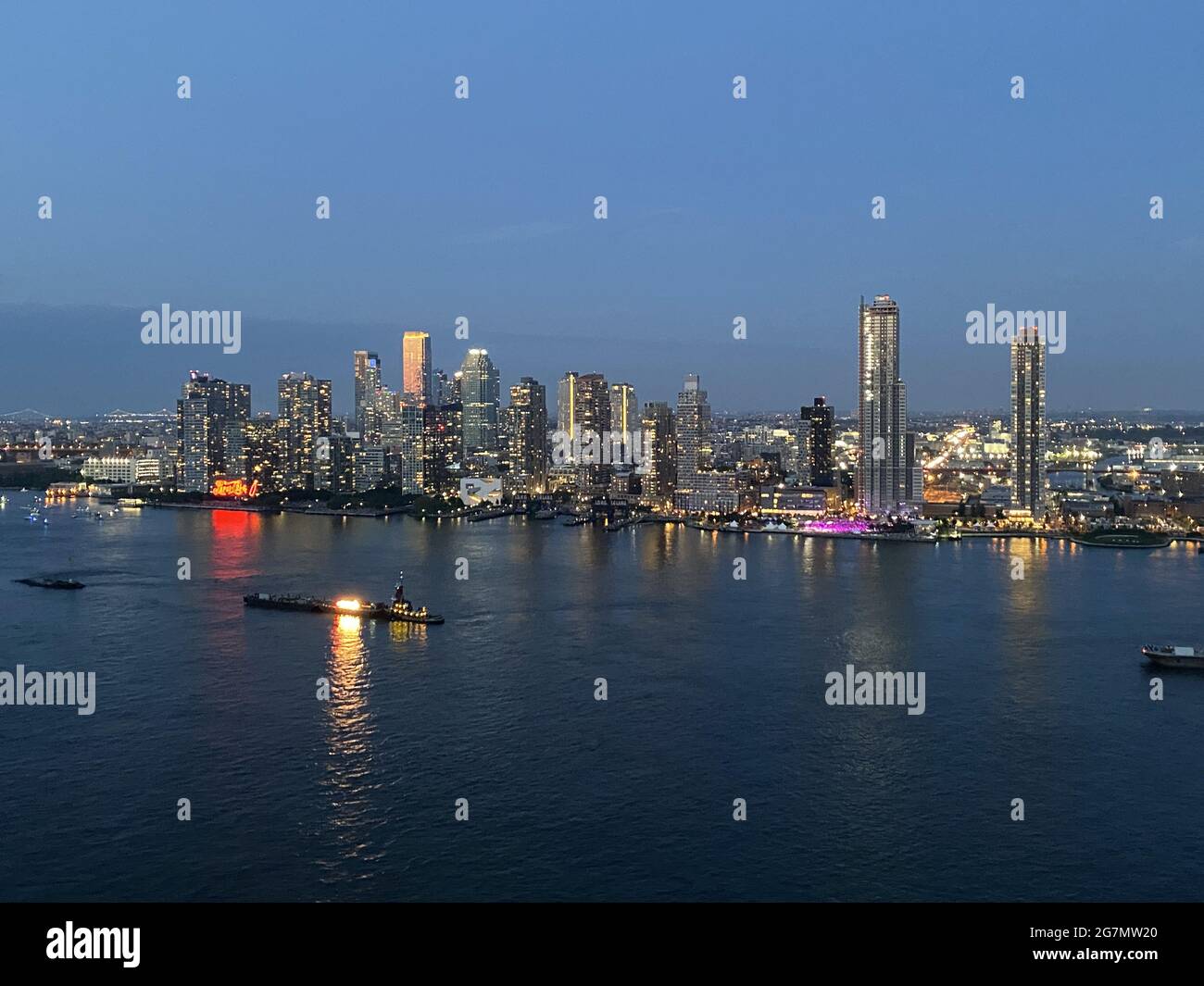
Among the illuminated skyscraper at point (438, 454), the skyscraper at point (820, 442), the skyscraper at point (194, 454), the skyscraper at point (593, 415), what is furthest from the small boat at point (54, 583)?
the skyscraper at point (820, 442)

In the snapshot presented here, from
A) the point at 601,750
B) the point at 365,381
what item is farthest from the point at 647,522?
the point at 365,381

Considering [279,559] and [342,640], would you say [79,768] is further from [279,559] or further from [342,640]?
[279,559]

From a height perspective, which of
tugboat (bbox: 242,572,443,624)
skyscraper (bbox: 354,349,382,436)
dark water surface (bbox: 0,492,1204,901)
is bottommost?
dark water surface (bbox: 0,492,1204,901)

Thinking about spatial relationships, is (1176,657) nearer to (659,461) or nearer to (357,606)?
(357,606)

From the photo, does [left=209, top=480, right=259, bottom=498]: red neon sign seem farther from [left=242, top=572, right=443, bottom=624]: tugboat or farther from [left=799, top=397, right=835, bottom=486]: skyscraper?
[left=242, top=572, right=443, bottom=624]: tugboat

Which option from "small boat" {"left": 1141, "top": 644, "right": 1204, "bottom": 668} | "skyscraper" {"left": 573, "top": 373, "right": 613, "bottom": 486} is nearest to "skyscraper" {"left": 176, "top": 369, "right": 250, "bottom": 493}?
"skyscraper" {"left": 573, "top": 373, "right": 613, "bottom": 486}
